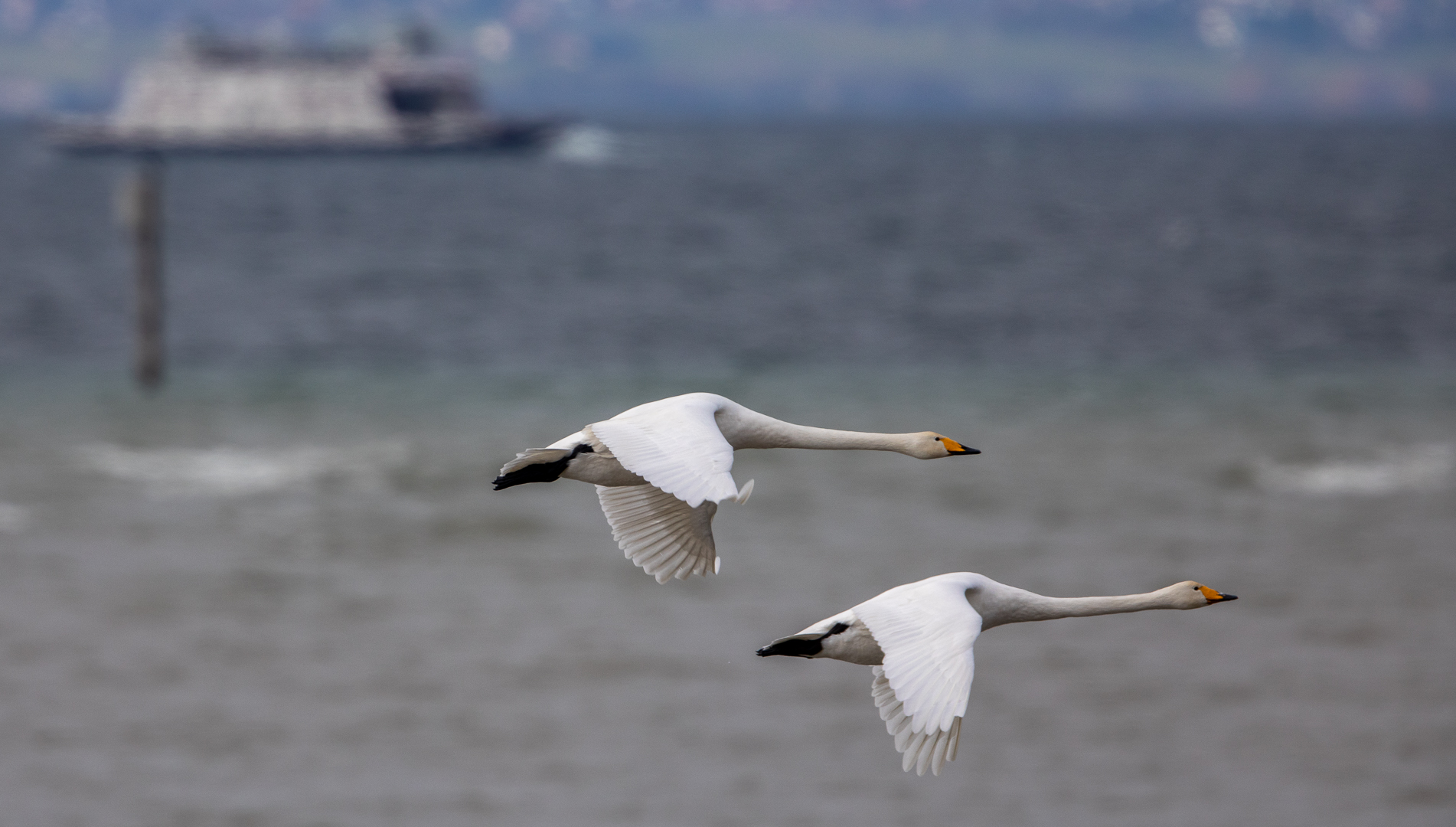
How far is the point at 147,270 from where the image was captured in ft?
159

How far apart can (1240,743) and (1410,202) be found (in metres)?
136

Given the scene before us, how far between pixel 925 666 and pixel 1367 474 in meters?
39.9

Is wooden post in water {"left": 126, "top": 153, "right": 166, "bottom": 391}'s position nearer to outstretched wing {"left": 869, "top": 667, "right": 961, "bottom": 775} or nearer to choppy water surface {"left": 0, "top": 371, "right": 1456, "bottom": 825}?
choppy water surface {"left": 0, "top": 371, "right": 1456, "bottom": 825}

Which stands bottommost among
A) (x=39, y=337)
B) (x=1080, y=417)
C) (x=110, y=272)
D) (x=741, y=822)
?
(x=110, y=272)

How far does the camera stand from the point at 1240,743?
25078 mm

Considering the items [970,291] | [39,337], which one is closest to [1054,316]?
[970,291]

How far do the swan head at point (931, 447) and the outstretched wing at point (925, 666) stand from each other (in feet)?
1.26

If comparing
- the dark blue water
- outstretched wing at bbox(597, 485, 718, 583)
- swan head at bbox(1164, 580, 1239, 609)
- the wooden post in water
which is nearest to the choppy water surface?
the wooden post in water

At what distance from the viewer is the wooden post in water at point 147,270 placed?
48.0m

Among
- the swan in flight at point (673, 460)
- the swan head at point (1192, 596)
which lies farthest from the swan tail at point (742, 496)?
the swan head at point (1192, 596)

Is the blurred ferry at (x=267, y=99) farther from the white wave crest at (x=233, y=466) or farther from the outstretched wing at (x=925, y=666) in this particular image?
the outstretched wing at (x=925, y=666)

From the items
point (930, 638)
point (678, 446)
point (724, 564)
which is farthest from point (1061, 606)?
point (724, 564)

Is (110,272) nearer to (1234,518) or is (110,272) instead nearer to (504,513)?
(504,513)

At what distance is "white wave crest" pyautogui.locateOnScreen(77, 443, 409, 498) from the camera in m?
41.0
